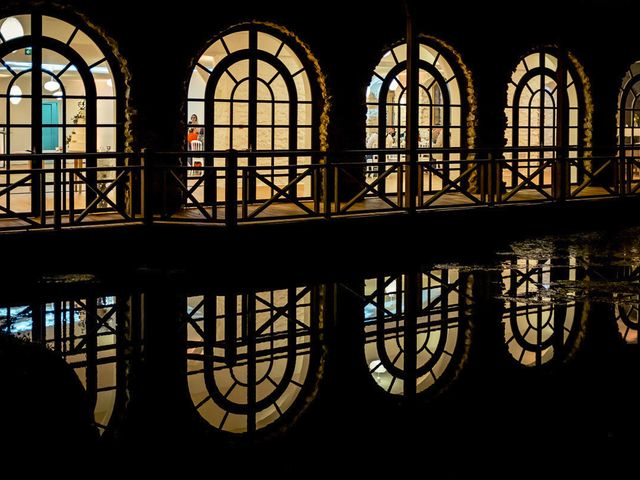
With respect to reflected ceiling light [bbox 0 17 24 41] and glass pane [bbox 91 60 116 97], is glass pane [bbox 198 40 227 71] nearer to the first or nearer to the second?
glass pane [bbox 91 60 116 97]

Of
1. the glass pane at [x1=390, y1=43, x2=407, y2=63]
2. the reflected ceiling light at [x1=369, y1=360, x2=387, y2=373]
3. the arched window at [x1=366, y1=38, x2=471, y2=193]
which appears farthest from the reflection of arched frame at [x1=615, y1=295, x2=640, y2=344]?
the glass pane at [x1=390, y1=43, x2=407, y2=63]

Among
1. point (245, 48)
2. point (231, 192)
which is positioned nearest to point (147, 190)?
point (231, 192)

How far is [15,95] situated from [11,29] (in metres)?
0.79

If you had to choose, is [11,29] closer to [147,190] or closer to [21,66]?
[21,66]

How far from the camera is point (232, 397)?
6637 mm

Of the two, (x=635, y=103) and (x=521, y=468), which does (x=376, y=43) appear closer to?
(x=635, y=103)

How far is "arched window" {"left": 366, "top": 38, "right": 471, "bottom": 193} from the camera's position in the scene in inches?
687

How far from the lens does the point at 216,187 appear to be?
14469 millimetres

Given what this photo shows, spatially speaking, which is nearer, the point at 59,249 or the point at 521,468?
the point at 521,468

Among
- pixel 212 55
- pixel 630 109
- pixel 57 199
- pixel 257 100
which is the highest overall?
pixel 212 55

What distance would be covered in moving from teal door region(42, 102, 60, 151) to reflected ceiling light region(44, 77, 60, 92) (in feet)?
0.56

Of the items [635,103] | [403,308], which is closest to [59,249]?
[403,308]

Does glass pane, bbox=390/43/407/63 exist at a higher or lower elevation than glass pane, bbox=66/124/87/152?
higher

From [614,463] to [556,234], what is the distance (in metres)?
10.7
